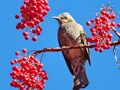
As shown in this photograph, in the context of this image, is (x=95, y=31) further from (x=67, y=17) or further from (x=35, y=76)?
(x=67, y=17)

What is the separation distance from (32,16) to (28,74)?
0.63 meters

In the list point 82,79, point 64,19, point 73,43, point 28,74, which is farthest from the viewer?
point 64,19

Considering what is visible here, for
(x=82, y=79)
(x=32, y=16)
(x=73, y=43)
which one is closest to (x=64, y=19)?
(x=73, y=43)

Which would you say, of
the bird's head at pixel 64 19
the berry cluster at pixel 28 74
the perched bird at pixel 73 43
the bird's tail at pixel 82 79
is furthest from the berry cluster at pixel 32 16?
the bird's head at pixel 64 19

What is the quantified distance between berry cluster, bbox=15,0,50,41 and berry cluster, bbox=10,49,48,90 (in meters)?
0.26

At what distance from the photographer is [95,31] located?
3.95 m

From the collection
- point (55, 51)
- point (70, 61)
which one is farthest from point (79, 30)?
point (55, 51)

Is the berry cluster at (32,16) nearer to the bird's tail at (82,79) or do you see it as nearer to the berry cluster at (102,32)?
the berry cluster at (102,32)

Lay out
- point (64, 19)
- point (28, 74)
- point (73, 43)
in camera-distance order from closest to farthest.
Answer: point (28, 74) → point (73, 43) → point (64, 19)

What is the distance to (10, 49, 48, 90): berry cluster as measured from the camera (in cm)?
380

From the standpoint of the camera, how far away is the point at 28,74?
3.91 metres

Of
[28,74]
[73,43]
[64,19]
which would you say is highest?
[64,19]

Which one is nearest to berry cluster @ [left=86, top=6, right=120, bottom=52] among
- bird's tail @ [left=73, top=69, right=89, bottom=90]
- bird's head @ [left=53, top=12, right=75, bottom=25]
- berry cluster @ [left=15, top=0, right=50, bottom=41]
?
berry cluster @ [left=15, top=0, right=50, bottom=41]

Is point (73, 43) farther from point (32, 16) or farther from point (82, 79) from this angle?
point (32, 16)
